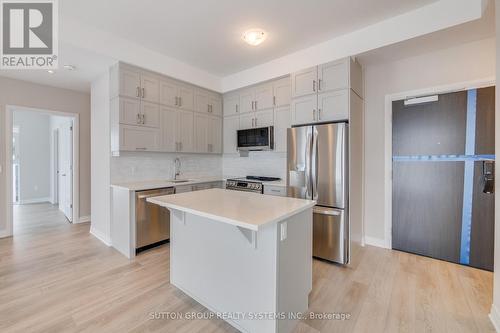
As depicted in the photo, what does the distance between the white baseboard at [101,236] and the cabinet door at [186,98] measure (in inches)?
95.8

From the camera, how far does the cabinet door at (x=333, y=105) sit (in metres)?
2.83

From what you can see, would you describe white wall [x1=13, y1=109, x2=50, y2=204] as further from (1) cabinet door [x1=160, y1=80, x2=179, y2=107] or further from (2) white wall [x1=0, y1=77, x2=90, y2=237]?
(1) cabinet door [x1=160, y1=80, x2=179, y2=107]

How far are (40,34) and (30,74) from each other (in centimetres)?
154

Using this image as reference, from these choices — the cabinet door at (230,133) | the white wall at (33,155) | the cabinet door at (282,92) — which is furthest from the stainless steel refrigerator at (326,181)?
the white wall at (33,155)

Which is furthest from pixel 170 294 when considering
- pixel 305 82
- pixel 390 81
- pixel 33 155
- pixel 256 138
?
pixel 33 155

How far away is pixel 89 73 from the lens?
3.59 metres

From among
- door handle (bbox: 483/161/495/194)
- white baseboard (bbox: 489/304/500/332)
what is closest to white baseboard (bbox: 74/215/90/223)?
white baseboard (bbox: 489/304/500/332)

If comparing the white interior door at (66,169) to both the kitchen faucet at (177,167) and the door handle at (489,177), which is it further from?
the door handle at (489,177)

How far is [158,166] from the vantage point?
3.94m

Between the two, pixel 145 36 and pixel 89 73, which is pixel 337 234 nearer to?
pixel 145 36

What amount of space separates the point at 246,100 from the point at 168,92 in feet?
4.58

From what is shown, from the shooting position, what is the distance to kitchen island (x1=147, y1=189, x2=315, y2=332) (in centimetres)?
151

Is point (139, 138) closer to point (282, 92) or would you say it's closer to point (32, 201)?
point (282, 92)

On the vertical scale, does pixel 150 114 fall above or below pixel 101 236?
above
